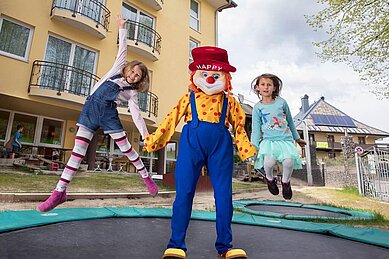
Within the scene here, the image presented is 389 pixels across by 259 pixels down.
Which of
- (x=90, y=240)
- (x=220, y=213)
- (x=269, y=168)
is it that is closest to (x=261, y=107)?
(x=269, y=168)

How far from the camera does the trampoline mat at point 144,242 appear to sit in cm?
203

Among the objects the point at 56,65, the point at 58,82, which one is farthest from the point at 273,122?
the point at 56,65

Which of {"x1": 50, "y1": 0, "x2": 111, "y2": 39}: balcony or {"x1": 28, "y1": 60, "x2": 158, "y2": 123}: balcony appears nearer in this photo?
{"x1": 28, "y1": 60, "x2": 158, "y2": 123}: balcony

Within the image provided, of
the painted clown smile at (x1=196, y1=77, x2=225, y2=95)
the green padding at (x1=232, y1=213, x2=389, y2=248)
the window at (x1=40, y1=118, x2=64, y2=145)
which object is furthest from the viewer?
the window at (x1=40, y1=118, x2=64, y2=145)

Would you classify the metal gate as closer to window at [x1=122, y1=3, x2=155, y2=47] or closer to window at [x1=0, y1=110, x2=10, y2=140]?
window at [x1=122, y1=3, x2=155, y2=47]

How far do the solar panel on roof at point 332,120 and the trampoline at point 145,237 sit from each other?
28.2 metres

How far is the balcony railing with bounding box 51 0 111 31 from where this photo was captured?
26.8ft

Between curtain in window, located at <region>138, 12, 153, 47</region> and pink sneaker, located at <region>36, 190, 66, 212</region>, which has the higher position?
curtain in window, located at <region>138, 12, 153, 47</region>

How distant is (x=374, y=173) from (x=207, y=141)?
29.2 ft

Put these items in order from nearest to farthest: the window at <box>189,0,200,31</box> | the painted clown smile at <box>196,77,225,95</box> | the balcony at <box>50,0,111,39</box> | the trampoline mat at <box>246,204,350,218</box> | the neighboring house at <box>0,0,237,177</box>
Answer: the painted clown smile at <box>196,77,225,95</box>, the trampoline mat at <box>246,204,350,218</box>, the neighboring house at <box>0,0,237,177</box>, the balcony at <box>50,0,111,39</box>, the window at <box>189,0,200,31</box>

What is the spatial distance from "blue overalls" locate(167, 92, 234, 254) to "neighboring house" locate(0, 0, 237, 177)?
3.59 m

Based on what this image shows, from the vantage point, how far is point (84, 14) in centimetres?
834

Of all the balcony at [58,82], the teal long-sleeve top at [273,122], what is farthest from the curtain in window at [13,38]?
the teal long-sleeve top at [273,122]

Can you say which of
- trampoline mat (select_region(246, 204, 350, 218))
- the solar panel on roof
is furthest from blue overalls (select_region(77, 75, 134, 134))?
the solar panel on roof
